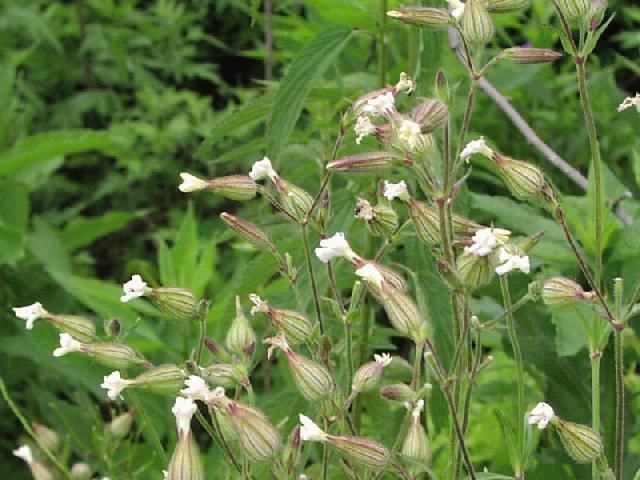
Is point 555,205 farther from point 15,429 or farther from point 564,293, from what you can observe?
point 15,429

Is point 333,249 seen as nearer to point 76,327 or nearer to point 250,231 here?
point 250,231

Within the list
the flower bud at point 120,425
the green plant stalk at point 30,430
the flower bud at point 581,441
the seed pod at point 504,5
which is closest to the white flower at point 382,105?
the seed pod at point 504,5

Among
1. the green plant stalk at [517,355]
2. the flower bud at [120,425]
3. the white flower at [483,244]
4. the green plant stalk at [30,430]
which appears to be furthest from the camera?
the flower bud at [120,425]

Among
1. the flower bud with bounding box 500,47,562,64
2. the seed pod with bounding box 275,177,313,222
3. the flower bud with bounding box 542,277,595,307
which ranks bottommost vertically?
the flower bud with bounding box 542,277,595,307

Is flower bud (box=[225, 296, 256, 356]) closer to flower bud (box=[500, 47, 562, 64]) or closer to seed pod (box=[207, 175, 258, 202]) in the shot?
seed pod (box=[207, 175, 258, 202])

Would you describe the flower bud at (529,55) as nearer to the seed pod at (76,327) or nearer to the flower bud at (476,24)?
the flower bud at (476,24)

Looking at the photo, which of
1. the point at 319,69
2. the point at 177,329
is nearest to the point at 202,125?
the point at 177,329

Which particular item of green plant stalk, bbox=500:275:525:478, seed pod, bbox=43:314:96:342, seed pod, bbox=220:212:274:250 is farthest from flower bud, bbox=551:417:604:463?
seed pod, bbox=43:314:96:342
